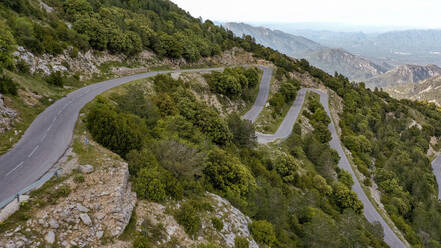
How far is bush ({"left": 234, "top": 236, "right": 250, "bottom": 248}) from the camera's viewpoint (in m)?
17.1

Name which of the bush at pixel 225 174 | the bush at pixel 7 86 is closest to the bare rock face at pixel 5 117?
the bush at pixel 7 86

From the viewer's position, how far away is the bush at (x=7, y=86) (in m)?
22.3

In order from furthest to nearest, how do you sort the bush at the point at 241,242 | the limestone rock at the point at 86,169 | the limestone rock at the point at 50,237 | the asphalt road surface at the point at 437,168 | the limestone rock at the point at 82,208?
1. the asphalt road surface at the point at 437,168
2. the bush at the point at 241,242
3. the limestone rock at the point at 86,169
4. the limestone rock at the point at 82,208
5. the limestone rock at the point at 50,237

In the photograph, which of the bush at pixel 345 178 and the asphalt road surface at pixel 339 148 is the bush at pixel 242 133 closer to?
the asphalt road surface at pixel 339 148

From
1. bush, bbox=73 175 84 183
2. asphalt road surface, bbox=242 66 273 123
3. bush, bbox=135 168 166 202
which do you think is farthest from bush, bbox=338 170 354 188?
bush, bbox=73 175 84 183

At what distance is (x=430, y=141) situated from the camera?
107 metres

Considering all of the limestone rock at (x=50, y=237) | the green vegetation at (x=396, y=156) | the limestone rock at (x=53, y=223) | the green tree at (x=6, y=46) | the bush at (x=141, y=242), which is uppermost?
the green tree at (x=6, y=46)

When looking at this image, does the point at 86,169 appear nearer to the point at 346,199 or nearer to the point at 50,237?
the point at 50,237

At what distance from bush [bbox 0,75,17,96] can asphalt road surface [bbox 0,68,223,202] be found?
3259 mm

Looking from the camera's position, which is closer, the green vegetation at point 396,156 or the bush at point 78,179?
the bush at point 78,179

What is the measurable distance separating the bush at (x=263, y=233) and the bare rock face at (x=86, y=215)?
10670 mm

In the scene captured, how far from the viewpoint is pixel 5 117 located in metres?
20.5

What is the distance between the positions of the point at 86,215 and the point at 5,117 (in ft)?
48.5

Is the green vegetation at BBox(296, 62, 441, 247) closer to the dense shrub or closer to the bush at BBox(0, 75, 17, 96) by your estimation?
the dense shrub
